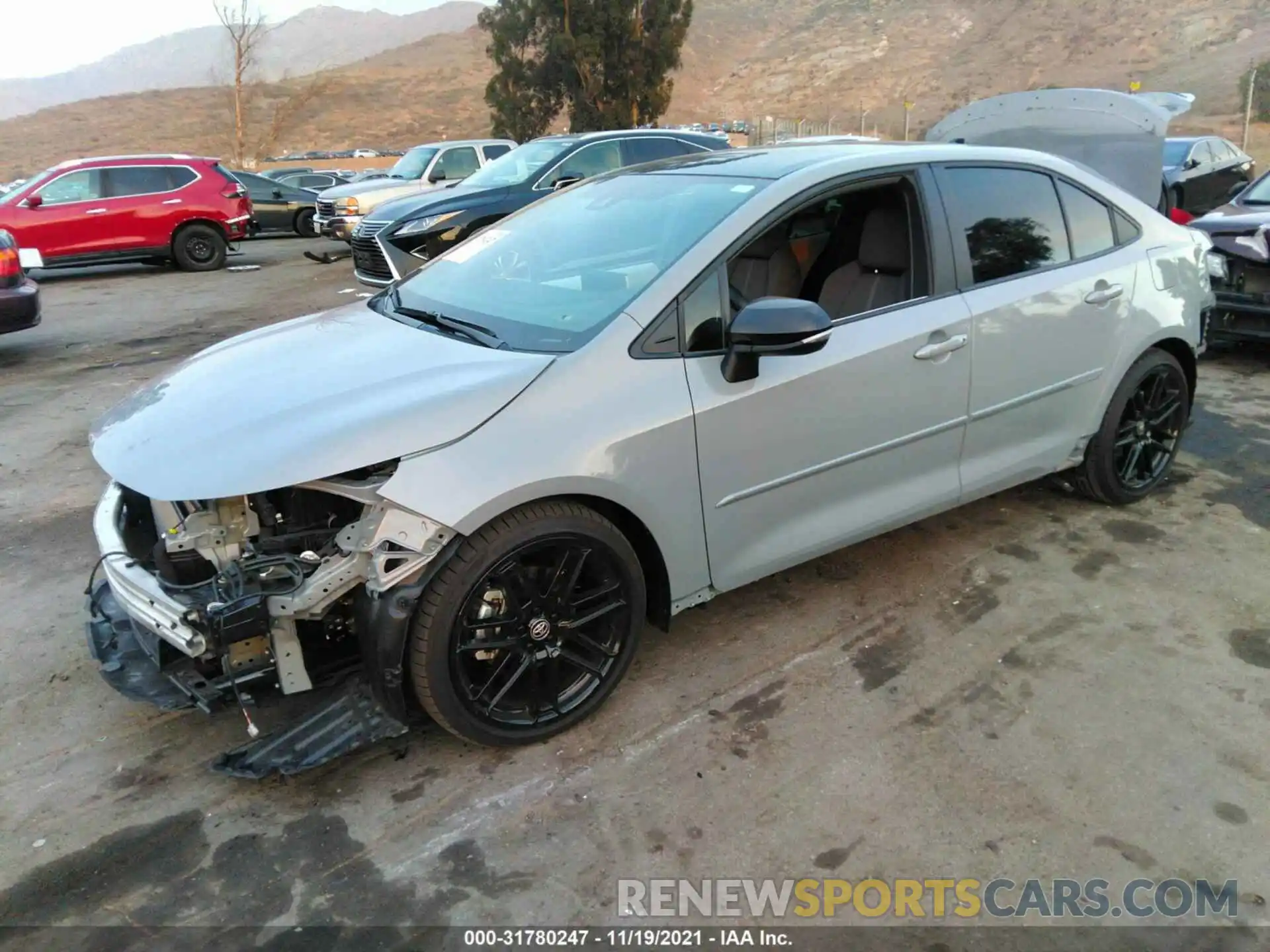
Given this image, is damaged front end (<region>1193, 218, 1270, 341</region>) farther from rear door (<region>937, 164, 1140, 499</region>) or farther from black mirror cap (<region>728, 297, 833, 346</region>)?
black mirror cap (<region>728, 297, 833, 346</region>)

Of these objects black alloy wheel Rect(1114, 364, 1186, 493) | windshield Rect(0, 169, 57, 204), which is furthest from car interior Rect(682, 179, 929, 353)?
windshield Rect(0, 169, 57, 204)

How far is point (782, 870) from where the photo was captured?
2.46 meters

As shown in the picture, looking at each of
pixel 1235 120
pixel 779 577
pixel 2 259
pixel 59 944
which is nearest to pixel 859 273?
pixel 779 577

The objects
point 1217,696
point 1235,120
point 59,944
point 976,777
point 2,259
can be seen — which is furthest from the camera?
point 1235,120

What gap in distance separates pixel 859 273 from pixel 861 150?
467 mm

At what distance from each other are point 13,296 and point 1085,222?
8226 millimetres

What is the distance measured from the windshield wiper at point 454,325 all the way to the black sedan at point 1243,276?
587cm

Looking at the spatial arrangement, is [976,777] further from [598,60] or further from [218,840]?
[598,60]

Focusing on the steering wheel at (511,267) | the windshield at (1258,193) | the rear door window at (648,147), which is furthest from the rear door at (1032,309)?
the rear door window at (648,147)

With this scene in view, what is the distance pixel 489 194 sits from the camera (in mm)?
10117

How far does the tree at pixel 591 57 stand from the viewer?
108ft

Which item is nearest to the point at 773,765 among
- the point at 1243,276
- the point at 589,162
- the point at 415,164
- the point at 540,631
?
the point at 540,631

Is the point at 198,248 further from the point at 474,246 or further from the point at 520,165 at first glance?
the point at 474,246

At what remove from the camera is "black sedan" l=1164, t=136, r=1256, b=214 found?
1373 centimetres
